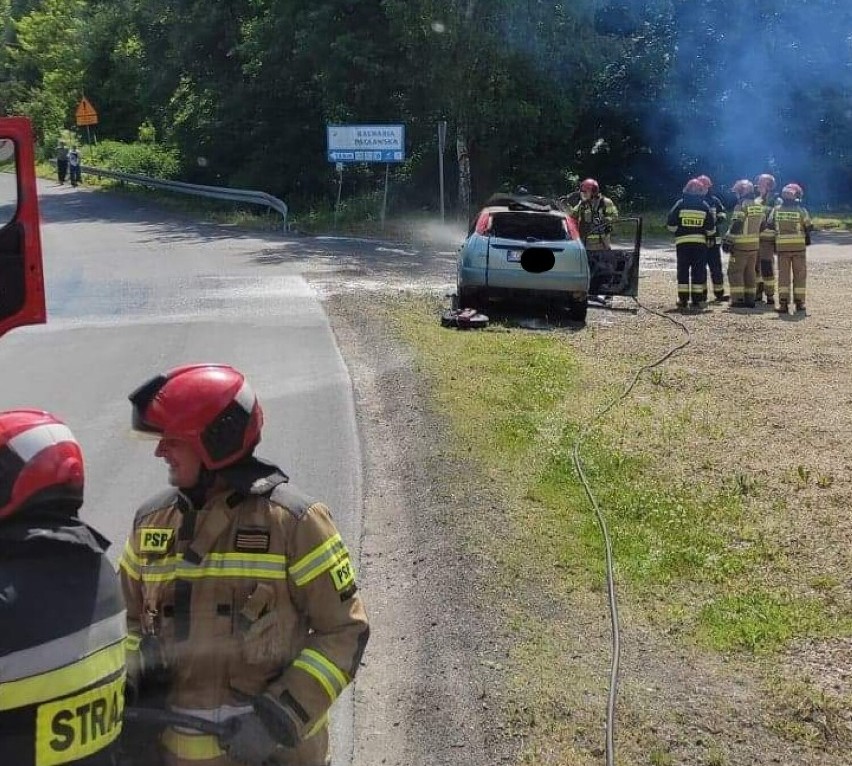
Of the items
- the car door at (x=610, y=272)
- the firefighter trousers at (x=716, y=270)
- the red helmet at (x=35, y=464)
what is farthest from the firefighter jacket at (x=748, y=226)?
the red helmet at (x=35, y=464)

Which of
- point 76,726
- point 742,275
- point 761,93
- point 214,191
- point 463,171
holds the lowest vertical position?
point 742,275

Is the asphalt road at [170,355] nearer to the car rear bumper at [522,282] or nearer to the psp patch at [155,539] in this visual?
the psp patch at [155,539]

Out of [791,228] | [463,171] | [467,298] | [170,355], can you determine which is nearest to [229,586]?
[170,355]

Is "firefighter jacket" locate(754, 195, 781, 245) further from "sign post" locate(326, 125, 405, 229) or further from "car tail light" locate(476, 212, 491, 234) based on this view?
"sign post" locate(326, 125, 405, 229)

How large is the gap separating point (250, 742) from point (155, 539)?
533mm

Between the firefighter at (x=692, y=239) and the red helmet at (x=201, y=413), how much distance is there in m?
13.1

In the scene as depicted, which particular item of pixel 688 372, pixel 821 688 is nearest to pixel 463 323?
pixel 688 372

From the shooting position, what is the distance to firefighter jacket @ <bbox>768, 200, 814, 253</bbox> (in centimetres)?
1510

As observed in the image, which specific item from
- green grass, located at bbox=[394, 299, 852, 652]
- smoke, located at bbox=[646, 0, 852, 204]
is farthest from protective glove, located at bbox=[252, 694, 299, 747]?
smoke, located at bbox=[646, 0, 852, 204]

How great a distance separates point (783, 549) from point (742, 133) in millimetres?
28673

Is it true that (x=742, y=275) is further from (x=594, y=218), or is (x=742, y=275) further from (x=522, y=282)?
(x=522, y=282)

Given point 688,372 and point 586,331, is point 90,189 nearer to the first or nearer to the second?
point 586,331

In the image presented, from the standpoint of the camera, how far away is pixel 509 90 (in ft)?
92.5

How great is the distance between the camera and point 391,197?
30.3 m
